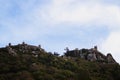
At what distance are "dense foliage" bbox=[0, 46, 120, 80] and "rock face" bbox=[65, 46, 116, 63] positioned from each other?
24.2 ft

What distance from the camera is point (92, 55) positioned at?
166500 millimetres

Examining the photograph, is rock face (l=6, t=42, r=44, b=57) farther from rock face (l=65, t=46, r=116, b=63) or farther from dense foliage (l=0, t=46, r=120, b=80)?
rock face (l=65, t=46, r=116, b=63)

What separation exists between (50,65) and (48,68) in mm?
4826

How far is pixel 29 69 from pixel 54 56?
20.2 m

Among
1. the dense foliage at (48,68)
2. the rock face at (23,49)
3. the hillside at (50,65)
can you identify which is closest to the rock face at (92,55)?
the hillside at (50,65)

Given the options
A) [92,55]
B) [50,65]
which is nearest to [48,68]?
[50,65]

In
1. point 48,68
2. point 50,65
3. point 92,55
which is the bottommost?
point 48,68

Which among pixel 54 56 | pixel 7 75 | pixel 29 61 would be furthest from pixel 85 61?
pixel 7 75

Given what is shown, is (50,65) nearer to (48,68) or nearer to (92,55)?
(48,68)

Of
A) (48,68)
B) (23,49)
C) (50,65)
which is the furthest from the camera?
(23,49)

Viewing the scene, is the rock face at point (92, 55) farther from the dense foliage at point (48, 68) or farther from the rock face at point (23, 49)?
the rock face at point (23, 49)

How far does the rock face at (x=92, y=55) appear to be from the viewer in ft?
538

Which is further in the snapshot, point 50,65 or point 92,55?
point 92,55

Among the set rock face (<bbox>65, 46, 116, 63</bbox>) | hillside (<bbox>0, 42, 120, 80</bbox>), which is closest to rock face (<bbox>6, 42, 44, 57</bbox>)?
hillside (<bbox>0, 42, 120, 80</bbox>)
